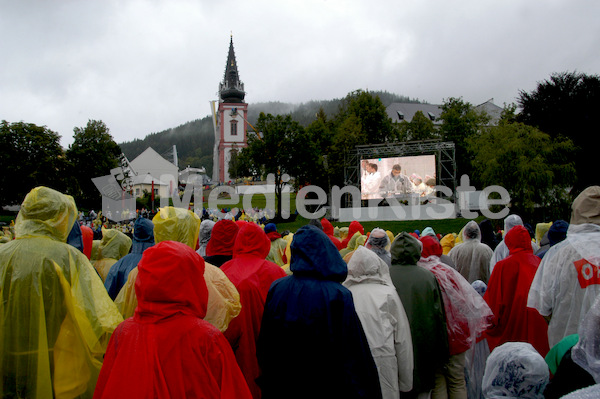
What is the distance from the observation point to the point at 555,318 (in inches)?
142

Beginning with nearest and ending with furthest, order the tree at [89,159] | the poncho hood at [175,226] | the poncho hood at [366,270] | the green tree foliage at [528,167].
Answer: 1. the poncho hood at [366,270]
2. the poncho hood at [175,226]
3. the green tree foliage at [528,167]
4. the tree at [89,159]

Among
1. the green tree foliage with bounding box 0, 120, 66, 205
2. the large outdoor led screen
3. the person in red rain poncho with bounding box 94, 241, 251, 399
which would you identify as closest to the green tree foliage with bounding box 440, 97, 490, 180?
the large outdoor led screen

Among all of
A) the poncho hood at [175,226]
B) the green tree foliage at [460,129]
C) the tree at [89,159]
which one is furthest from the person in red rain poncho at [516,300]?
the green tree foliage at [460,129]

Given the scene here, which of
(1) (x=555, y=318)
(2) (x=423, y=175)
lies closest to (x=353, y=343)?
(1) (x=555, y=318)

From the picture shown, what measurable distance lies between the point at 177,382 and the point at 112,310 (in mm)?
1067

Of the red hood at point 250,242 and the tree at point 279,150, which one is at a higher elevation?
the tree at point 279,150

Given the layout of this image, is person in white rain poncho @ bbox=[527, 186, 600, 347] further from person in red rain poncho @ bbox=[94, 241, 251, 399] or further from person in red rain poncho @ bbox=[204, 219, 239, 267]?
person in red rain poncho @ bbox=[204, 219, 239, 267]

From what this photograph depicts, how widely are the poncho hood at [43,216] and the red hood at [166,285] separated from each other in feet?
3.72

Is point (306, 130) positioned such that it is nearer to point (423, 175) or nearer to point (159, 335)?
point (423, 175)

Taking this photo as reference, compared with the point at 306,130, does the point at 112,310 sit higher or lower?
lower

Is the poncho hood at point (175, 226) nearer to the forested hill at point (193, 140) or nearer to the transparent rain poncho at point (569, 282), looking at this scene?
the transparent rain poncho at point (569, 282)

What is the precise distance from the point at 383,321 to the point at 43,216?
248cm

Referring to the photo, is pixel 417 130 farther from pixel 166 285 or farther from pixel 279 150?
pixel 166 285

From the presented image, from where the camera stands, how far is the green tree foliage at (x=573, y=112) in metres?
29.4
